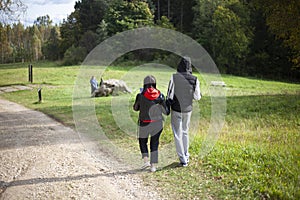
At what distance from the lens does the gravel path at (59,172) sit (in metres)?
5.53

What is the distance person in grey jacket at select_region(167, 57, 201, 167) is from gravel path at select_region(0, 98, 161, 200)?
1338mm

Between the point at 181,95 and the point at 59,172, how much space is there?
3238 millimetres

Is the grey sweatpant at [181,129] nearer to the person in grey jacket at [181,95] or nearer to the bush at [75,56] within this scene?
the person in grey jacket at [181,95]

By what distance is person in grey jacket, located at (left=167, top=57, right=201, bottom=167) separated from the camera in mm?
6562

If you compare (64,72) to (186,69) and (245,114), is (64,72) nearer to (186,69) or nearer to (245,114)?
(245,114)

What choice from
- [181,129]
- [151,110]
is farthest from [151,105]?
[181,129]

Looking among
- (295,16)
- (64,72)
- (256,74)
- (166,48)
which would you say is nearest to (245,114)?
(295,16)

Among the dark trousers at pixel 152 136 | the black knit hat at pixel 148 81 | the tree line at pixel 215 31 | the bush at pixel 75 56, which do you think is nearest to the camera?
the black knit hat at pixel 148 81

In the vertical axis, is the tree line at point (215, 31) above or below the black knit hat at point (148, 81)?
above

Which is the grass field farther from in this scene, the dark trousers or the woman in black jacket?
the woman in black jacket

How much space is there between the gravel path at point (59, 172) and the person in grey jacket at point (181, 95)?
1338 mm

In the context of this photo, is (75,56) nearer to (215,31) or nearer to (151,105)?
(215,31)

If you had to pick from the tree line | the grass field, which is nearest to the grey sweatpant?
the grass field

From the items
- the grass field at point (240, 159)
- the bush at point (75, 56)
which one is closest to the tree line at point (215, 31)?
the bush at point (75, 56)
